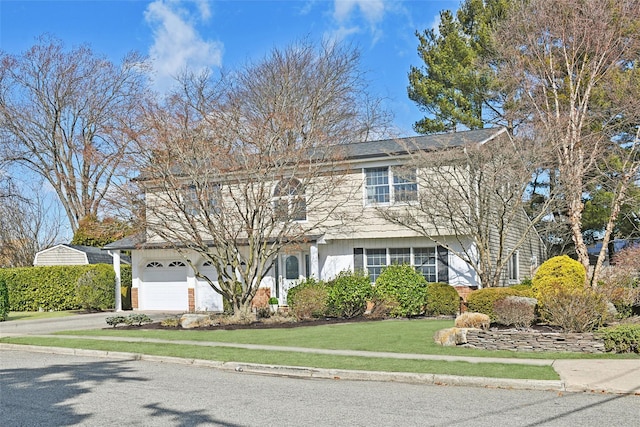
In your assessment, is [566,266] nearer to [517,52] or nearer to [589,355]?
[589,355]

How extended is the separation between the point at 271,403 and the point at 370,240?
52.9ft

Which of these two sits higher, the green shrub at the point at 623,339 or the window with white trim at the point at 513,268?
the window with white trim at the point at 513,268

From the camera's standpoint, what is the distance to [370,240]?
24.7 metres

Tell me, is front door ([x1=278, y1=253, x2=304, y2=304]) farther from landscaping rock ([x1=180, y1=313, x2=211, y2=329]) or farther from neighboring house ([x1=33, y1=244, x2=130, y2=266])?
neighboring house ([x1=33, y1=244, x2=130, y2=266])

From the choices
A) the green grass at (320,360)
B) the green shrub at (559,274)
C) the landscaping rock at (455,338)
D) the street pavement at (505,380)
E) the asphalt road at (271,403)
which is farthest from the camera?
the green shrub at (559,274)

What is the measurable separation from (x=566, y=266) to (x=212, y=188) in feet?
35.7

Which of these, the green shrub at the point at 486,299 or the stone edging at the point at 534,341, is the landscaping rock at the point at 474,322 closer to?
the stone edging at the point at 534,341

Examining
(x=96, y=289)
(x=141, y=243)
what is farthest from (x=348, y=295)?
(x=96, y=289)

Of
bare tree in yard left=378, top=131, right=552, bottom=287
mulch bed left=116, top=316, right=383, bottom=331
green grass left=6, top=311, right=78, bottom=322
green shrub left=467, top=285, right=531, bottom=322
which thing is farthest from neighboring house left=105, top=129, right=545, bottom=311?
green shrub left=467, top=285, right=531, bottom=322

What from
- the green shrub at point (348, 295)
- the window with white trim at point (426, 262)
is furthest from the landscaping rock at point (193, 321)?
the window with white trim at point (426, 262)

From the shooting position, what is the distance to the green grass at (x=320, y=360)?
10.7 m

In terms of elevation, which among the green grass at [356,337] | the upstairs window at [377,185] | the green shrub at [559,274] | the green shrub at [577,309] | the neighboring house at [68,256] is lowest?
the green grass at [356,337]

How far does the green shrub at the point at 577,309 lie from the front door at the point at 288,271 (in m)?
12.8

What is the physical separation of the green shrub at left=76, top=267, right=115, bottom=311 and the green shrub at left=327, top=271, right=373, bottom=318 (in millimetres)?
12318
